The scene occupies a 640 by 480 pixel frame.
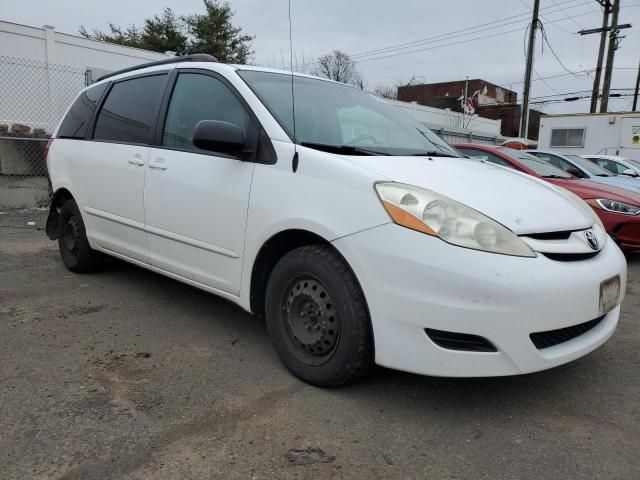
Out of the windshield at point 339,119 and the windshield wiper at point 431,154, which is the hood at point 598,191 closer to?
the windshield at point 339,119

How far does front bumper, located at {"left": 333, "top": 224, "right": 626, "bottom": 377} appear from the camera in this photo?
2.16 metres

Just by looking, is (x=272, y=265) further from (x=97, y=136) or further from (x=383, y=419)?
(x=97, y=136)

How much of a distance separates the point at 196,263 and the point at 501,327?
1873 millimetres

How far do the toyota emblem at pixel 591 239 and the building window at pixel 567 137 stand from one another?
18.1m

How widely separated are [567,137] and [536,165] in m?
14.0

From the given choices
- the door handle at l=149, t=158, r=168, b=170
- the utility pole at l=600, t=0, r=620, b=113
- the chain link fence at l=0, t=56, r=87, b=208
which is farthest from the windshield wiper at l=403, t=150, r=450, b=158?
the utility pole at l=600, t=0, r=620, b=113

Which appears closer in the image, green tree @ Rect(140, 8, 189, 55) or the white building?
the white building

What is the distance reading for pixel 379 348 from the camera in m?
2.37

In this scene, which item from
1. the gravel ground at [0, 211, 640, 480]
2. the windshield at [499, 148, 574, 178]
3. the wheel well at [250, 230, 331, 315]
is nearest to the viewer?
the gravel ground at [0, 211, 640, 480]

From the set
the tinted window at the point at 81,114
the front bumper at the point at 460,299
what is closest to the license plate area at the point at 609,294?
the front bumper at the point at 460,299

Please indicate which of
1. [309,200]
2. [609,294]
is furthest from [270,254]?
[609,294]

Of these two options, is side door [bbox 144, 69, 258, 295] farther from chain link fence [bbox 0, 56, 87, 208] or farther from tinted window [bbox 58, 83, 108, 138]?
chain link fence [bbox 0, 56, 87, 208]

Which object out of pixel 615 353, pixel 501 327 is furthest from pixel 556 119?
pixel 501 327

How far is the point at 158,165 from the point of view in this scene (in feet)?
11.3
